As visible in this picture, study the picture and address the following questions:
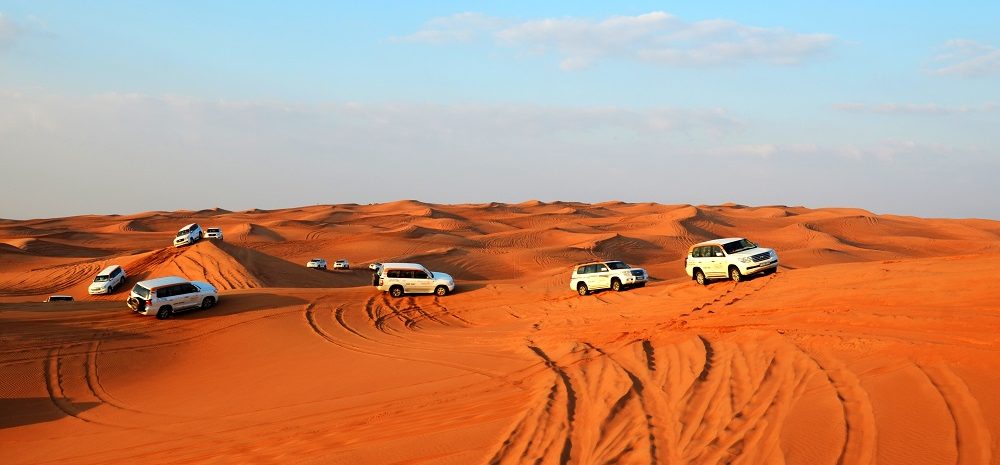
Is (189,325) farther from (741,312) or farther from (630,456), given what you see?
(630,456)

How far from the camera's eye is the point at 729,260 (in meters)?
22.5

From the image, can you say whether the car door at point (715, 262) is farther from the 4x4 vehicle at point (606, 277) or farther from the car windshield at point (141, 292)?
the car windshield at point (141, 292)

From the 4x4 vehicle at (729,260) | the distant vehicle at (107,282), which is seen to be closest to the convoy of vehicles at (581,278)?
the 4x4 vehicle at (729,260)

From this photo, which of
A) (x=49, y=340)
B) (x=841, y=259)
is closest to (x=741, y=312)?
(x=49, y=340)

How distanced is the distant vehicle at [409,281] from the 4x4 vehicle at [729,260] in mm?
10455

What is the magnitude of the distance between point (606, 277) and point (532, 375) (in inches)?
543

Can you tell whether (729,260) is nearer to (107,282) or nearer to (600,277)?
(600,277)

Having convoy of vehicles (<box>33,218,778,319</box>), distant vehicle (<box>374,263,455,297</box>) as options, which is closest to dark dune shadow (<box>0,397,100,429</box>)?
convoy of vehicles (<box>33,218,778,319</box>)

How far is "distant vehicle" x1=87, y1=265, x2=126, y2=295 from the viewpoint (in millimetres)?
35906

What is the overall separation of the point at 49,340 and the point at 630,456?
1819cm

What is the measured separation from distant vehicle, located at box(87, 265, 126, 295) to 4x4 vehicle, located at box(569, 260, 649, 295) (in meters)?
24.0

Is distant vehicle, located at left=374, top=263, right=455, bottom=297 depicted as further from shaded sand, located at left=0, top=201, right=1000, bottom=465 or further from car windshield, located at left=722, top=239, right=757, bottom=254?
car windshield, located at left=722, top=239, right=757, bottom=254

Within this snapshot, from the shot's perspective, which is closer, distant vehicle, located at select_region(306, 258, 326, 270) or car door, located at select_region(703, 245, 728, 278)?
car door, located at select_region(703, 245, 728, 278)

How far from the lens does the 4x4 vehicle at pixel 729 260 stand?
22344mm
